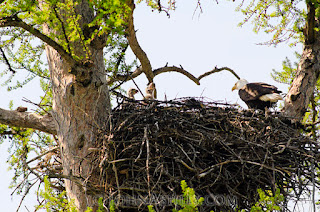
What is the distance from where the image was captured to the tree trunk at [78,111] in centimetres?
571

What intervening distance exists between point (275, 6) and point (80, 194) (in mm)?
4415

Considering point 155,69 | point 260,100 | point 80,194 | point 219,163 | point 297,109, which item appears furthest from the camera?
point 155,69

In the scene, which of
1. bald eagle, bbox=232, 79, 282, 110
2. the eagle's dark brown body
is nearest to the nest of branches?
bald eagle, bbox=232, 79, 282, 110

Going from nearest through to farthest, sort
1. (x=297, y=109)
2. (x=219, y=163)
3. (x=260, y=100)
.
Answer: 1. (x=219, y=163)
2. (x=297, y=109)
3. (x=260, y=100)

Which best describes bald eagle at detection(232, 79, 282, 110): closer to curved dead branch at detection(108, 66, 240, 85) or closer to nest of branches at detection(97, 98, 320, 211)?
curved dead branch at detection(108, 66, 240, 85)

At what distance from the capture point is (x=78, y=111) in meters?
5.95

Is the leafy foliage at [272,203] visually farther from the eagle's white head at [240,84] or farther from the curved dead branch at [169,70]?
the eagle's white head at [240,84]

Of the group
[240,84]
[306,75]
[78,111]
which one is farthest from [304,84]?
[78,111]

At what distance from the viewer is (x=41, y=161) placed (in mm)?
6699

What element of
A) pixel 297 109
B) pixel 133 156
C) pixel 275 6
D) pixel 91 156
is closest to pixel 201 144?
pixel 133 156

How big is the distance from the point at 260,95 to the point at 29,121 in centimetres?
357

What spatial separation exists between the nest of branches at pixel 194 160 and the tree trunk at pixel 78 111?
1.25 feet

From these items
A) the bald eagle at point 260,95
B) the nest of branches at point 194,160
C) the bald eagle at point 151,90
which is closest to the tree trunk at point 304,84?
the bald eagle at point 260,95

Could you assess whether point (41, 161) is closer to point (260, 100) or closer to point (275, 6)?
point (260, 100)
